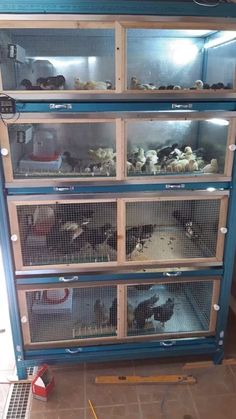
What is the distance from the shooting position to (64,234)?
1.52m

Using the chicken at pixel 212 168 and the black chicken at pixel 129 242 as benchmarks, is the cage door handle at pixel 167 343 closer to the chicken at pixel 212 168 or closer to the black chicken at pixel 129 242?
the black chicken at pixel 129 242

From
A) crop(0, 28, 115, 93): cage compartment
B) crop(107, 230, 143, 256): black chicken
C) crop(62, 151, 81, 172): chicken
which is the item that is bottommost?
crop(107, 230, 143, 256): black chicken

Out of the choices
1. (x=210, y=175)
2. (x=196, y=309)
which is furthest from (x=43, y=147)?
(x=196, y=309)

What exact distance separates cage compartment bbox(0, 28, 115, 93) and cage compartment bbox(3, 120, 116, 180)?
16 cm

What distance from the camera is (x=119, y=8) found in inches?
47.2

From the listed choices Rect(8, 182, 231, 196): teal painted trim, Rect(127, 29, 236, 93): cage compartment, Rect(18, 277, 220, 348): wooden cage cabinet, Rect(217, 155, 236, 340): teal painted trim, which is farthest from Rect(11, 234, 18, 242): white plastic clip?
Rect(217, 155, 236, 340): teal painted trim

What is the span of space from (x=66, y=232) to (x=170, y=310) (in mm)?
644

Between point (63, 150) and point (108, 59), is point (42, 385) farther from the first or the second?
point (108, 59)

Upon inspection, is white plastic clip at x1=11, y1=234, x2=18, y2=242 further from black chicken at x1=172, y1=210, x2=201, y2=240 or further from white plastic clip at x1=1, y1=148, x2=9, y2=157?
black chicken at x1=172, y1=210, x2=201, y2=240

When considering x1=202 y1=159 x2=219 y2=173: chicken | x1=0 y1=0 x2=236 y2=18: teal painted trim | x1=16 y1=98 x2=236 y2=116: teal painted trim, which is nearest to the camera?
x1=0 y1=0 x2=236 y2=18: teal painted trim

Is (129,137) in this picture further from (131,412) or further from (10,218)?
(131,412)

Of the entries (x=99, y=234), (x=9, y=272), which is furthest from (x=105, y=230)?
(x=9, y=272)

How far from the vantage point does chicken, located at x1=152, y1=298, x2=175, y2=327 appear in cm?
168

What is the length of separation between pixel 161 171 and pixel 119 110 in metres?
0.32
